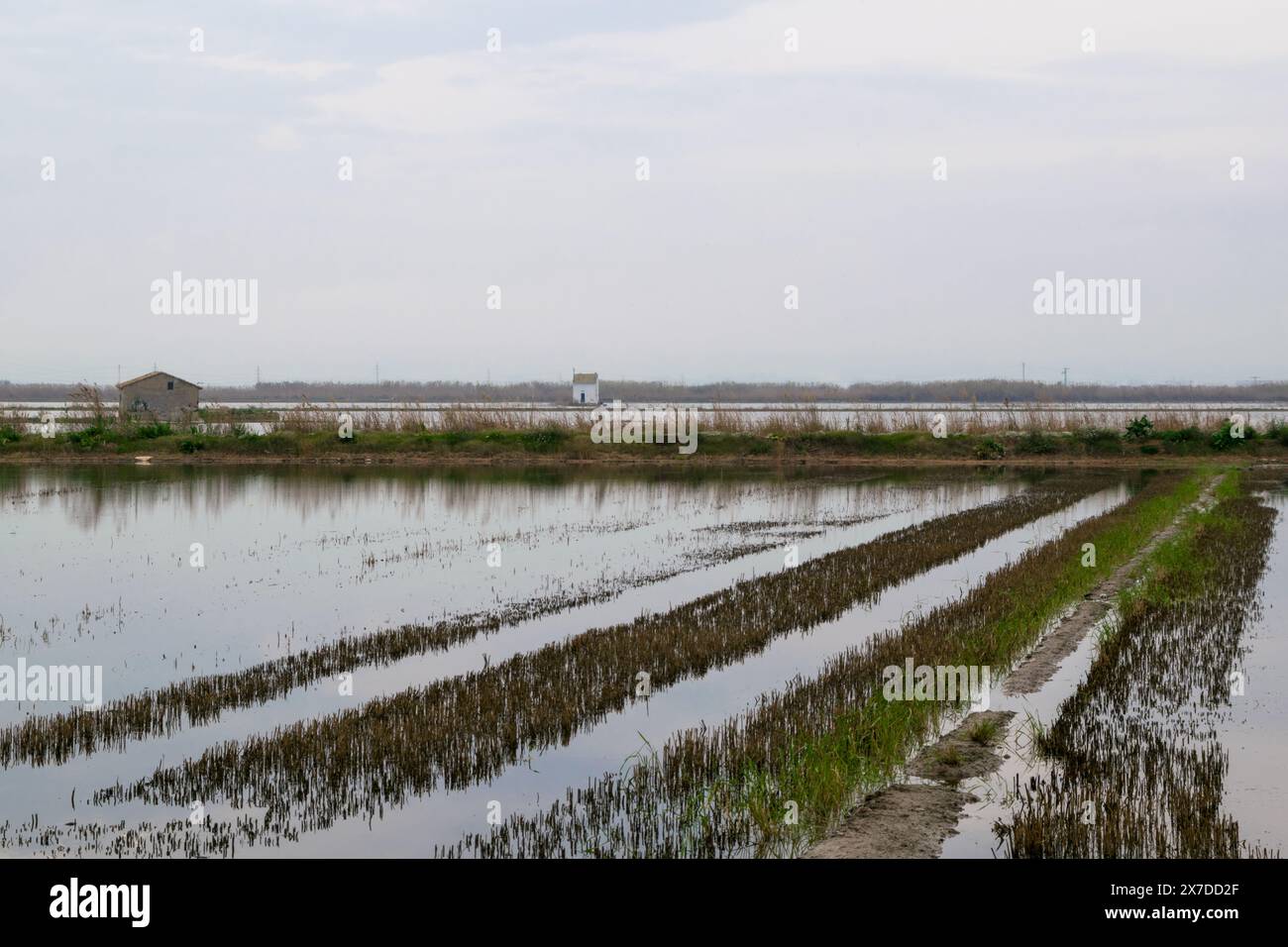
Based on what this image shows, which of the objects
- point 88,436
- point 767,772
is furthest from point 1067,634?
point 88,436

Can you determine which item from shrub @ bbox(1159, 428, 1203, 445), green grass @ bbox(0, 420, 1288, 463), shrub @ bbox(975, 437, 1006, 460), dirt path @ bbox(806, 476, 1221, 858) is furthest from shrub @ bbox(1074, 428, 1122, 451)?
dirt path @ bbox(806, 476, 1221, 858)

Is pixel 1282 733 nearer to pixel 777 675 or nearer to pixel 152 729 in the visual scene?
pixel 777 675

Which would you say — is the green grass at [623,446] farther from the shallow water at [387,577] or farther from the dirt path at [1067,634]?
the dirt path at [1067,634]

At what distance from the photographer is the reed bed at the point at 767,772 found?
5371 mm

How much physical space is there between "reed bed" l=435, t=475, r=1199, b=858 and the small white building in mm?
71561

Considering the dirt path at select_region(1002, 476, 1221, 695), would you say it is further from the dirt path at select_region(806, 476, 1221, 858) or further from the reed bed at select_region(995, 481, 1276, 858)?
the reed bed at select_region(995, 481, 1276, 858)

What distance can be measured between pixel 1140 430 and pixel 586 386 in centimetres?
5064

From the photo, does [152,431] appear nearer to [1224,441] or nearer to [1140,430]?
[1140,430]

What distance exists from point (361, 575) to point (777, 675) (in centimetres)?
664

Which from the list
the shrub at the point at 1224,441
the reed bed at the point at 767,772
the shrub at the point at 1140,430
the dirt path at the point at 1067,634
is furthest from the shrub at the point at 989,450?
the reed bed at the point at 767,772

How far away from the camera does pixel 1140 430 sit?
3588 cm

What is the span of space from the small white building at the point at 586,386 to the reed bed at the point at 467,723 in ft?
227
